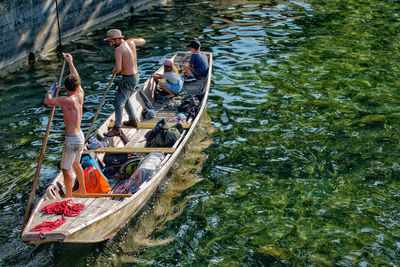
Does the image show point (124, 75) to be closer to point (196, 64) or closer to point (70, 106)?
point (70, 106)

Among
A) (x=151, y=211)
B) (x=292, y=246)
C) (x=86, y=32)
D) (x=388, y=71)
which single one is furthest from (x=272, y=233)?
(x=86, y=32)

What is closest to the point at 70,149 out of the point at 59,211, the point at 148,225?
the point at 59,211

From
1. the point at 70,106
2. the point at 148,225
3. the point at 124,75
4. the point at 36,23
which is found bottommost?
the point at 148,225

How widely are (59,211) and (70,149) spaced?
132cm

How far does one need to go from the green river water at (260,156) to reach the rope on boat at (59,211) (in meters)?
0.46

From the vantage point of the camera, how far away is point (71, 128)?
Answer: 9.07 m

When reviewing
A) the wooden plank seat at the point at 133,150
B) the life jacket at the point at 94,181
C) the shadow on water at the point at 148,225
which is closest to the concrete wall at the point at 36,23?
the wooden plank seat at the point at 133,150

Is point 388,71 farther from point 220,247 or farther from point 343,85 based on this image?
point 220,247

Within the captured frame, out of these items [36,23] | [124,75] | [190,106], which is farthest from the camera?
[36,23]

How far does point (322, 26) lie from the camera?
950 inches

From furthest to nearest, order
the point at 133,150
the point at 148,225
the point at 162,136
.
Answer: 1. the point at 162,136
2. the point at 133,150
3. the point at 148,225

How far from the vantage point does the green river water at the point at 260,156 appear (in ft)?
30.0

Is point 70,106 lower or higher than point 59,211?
higher

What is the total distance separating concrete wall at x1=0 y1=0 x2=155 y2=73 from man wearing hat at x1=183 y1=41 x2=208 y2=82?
289 inches
